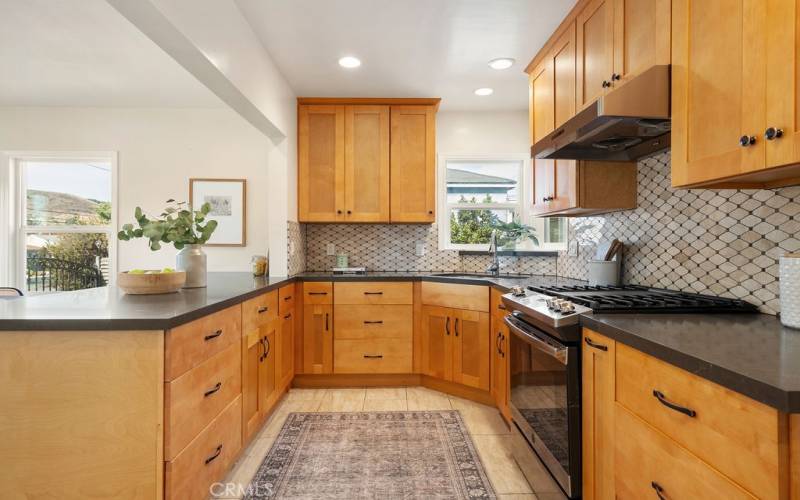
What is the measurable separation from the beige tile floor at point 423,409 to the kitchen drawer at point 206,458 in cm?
21

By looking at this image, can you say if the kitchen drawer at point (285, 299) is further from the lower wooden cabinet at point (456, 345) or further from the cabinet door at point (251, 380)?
the lower wooden cabinet at point (456, 345)

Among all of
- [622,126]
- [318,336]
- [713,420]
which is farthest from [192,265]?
[713,420]

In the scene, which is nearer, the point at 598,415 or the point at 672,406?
the point at 672,406

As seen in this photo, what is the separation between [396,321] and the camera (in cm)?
337

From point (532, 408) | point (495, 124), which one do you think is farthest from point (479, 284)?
point (495, 124)

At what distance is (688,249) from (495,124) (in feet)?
7.92

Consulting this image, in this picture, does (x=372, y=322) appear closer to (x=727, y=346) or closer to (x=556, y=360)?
(x=556, y=360)

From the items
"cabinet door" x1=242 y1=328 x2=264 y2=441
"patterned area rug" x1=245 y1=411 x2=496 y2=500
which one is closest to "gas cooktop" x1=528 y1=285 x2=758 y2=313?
"patterned area rug" x1=245 y1=411 x2=496 y2=500

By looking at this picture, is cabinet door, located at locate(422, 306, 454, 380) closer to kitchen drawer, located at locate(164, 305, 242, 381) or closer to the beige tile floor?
the beige tile floor

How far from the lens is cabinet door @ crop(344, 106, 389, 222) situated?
364 centimetres

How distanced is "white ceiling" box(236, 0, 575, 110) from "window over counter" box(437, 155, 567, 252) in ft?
2.21

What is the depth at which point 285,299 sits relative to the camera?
10.0 feet

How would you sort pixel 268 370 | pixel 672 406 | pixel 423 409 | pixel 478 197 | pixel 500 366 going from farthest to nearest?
pixel 478 197 < pixel 423 409 < pixel 500 366 < pixel 268 370 < pixel 672 406

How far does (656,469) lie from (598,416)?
1.10ft
